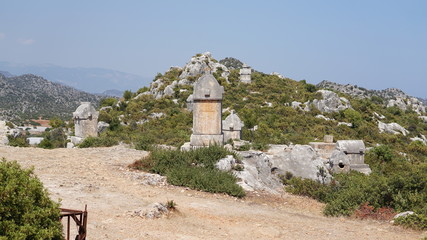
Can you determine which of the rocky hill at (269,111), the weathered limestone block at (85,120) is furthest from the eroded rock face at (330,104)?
the weathered limestone block at (85,120)

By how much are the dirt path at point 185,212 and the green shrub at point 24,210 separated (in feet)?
6.63

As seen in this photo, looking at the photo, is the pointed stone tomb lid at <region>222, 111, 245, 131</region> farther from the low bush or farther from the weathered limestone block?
the low bush

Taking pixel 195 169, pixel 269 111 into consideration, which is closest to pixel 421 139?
pixel 269 111

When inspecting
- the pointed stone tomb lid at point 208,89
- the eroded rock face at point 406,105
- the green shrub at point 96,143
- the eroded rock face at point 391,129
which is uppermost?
the eroded rock face at point 406,105

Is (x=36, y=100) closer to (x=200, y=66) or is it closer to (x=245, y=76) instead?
Result: (x=200, y=66)

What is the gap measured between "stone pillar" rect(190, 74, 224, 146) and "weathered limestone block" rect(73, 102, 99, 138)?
8.68 metres

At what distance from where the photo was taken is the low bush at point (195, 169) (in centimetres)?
994

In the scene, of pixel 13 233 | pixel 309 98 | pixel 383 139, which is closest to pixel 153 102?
pixel 309 98

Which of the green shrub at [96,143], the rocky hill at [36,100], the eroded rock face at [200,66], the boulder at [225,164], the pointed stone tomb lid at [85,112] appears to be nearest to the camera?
the boulder at [225,164]

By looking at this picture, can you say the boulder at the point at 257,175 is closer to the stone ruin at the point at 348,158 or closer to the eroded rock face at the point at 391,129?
the stone ruin at the point at 348,158

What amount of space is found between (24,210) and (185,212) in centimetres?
439

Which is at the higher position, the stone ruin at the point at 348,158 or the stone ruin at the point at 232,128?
the stone ruin at the point at 232,128

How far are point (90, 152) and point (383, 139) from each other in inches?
1014

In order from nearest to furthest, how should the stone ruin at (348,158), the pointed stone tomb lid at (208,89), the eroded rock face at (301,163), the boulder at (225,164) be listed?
the boulder at (225,164) < the eroded rock face at (301,163) < the pointed stone tomb lid at (208,89) < the stone ruin at (348,158)
